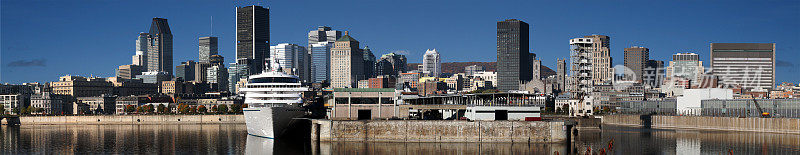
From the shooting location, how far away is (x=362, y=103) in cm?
14038

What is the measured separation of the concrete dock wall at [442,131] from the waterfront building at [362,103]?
17907 mm

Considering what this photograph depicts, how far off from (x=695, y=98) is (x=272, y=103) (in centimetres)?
9874

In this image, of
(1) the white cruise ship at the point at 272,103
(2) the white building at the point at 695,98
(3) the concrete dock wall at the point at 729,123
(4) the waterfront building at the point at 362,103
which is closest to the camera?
(1) the white cruise ship at the point at 272,103

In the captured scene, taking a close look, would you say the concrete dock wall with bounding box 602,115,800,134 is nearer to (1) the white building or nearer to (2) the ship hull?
(1) the white building

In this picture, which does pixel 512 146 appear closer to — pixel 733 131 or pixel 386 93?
pixel 386 93

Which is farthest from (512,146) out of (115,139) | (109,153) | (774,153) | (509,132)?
(115,139)

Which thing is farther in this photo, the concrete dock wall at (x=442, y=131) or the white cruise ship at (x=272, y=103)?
the white cruise ship at (x=272, y=103)

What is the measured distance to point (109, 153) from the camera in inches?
4530

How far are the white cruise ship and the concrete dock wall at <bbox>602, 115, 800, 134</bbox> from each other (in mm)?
78396

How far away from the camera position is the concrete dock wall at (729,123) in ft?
473

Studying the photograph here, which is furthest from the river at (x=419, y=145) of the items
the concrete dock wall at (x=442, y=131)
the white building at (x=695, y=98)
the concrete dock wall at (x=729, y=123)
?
the white building at (x=695, y=98)

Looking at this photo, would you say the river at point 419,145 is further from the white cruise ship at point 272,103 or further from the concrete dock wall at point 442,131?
the white cruise ship at point 272,103

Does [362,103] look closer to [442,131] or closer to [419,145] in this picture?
[442,131]

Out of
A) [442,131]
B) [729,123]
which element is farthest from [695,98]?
[442,131]
